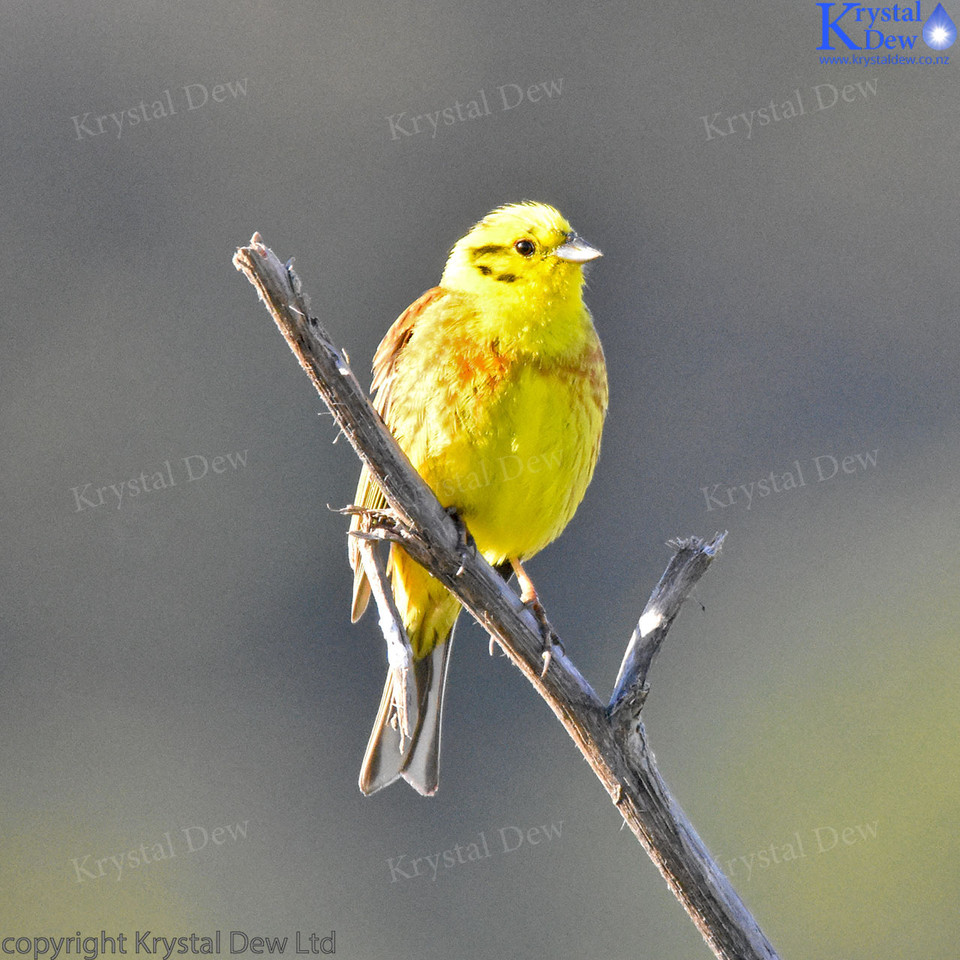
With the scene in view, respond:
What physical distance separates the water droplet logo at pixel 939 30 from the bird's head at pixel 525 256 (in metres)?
9.80

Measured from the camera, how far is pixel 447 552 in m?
4.04

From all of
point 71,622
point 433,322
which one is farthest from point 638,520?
point 433,322

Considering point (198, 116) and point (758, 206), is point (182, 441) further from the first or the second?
point (758, 206)

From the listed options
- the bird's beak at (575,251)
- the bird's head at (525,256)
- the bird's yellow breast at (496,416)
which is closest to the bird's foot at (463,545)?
the bird's yellow breast at (496,416)

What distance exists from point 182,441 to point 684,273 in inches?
198

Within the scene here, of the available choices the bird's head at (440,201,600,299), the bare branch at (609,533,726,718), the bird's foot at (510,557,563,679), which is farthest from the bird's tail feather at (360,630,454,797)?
the bird's head at (440,201,600,299)

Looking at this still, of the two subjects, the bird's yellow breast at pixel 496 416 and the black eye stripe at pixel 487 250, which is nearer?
the bird's yellow breast at pixel 496 416

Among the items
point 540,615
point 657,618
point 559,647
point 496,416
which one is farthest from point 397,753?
point 657,618

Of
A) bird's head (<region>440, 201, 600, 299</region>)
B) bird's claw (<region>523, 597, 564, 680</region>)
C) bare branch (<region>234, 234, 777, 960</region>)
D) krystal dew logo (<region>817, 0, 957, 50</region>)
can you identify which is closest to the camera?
bare branch (<region>234, 234, 777, 960</region>)

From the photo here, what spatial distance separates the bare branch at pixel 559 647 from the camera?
3.58 meters

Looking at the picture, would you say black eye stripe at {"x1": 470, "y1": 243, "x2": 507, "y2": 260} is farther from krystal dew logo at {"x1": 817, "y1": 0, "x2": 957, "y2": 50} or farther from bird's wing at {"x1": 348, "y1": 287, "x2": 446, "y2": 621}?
krystal dew logo at {"x1": 817, "y1": 0, "x2": 957, "y2": 50}

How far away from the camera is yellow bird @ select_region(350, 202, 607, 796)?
4633mm

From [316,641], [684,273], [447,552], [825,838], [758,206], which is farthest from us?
[758,206]

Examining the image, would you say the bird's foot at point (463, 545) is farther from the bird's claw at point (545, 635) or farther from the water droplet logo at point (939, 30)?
the water droplet logo at point (939, 30)
